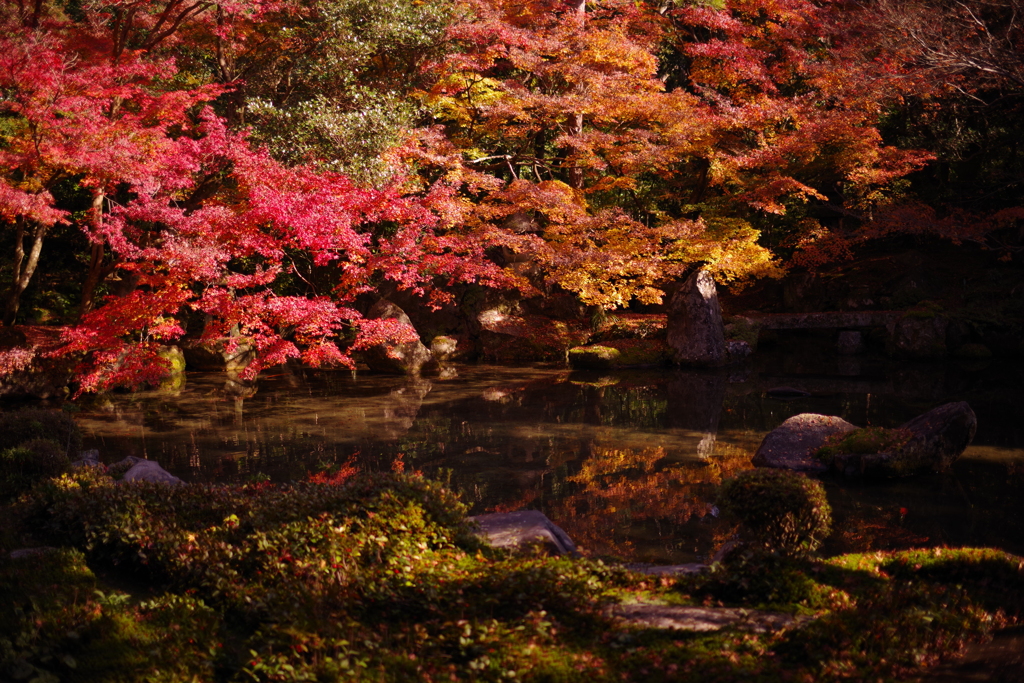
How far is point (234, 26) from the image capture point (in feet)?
51.7

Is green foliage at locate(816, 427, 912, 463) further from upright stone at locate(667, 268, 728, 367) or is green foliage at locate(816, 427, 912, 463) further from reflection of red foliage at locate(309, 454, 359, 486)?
upright stone at locate(667, 268, 728, 367)

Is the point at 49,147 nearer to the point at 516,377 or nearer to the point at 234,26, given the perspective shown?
the point at 234,26

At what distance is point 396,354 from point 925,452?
1122 centimetres

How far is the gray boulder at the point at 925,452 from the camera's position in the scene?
8.34m

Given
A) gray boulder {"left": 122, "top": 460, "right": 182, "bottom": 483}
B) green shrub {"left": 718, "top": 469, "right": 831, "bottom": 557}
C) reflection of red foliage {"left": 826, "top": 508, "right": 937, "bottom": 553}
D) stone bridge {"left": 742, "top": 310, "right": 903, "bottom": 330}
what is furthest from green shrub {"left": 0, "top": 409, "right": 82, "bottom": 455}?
stone bridge {"left": 742, "top": 310, "right": 903, "bottom": 330}

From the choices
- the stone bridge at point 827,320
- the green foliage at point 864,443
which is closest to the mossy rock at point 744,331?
the stone bridge at point 827,320

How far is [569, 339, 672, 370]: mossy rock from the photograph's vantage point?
17469 millimetres

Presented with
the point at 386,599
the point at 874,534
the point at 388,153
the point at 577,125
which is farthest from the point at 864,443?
the point at 577,125

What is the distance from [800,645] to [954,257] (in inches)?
803

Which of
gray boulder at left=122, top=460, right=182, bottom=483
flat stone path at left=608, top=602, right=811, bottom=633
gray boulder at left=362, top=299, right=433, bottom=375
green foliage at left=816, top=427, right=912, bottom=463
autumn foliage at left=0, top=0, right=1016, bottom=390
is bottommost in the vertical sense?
flat stone path at left=608, top=602, right=811, bottom=633

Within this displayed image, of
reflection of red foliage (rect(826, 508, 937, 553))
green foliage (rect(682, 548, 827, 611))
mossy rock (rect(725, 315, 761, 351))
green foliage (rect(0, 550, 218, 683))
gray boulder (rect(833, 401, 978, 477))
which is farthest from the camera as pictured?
mossy rock (rect(725, 315, 761, 351))

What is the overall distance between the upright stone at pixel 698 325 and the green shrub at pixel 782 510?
11.8 m

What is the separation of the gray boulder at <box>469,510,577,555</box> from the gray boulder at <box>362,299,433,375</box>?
10.7 m

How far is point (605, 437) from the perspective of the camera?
10.5 m
